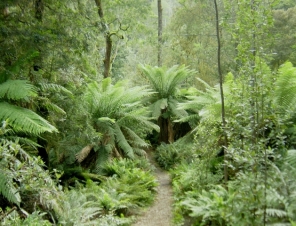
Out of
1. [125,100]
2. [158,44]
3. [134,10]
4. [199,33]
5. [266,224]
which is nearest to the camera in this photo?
[266,224]

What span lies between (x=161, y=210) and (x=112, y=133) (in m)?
2.03

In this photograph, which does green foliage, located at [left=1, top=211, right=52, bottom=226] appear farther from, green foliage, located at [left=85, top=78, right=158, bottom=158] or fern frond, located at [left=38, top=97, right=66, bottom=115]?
green foliage, located at [left=85, top=78, right=158, bottom=158]

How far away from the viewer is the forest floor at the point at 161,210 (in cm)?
464

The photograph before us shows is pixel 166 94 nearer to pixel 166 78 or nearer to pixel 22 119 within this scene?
pixel 166 78

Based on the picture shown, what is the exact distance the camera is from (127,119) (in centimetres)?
702

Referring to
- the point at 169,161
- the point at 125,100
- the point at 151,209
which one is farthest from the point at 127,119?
the point at 151,209

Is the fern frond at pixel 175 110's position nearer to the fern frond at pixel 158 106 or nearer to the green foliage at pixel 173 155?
the fern frond at pixel 158 106

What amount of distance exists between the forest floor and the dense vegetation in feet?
0.53

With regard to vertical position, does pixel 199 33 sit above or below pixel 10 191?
above

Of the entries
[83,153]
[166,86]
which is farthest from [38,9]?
[166,86]

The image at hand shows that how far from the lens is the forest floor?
4.64 meters

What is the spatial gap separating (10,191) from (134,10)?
8259mm

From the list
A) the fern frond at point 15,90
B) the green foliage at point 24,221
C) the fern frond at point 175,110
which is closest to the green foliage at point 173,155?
the fern frond at point 175,110

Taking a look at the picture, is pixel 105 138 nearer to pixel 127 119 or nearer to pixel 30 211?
pixel 127 119
